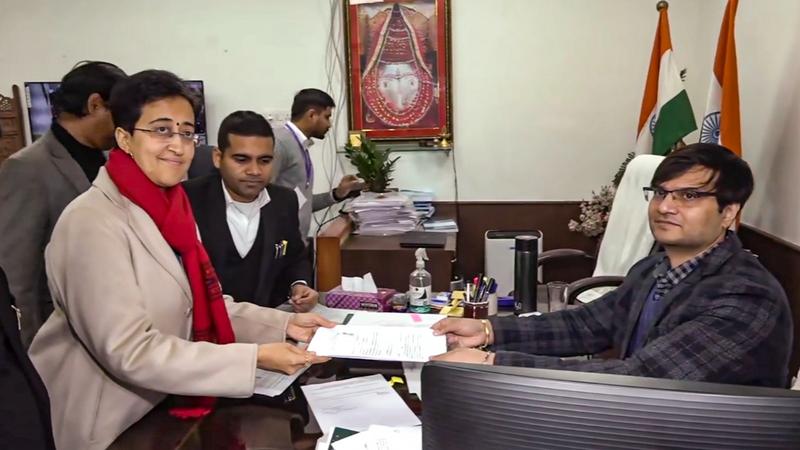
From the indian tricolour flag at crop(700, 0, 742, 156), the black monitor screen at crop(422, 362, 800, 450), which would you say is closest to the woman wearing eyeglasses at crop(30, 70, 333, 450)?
the black monitor screen at crop(422, 362, 800, 450)

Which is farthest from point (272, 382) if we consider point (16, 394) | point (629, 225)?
point (629, 225)

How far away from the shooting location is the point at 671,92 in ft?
9.49

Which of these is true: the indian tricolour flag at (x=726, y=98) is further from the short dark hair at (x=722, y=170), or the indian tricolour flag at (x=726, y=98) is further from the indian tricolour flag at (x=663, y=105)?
the short dark hair at (x=722, y=170)

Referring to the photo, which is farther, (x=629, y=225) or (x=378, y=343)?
(x=629, y=225)

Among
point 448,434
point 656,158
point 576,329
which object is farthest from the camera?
point 656,158

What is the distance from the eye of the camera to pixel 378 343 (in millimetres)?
1326

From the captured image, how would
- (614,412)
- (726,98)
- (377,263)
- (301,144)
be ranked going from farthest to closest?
1. (301,144)
2. (377,263)
3. (726,98)
4. (614,412)

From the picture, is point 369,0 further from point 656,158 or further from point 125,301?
point 125,301

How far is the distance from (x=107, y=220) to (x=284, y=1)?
2984 mm

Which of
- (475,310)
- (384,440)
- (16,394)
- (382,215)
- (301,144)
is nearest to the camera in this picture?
(16,394)

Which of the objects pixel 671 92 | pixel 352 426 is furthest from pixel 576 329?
pixel 671 92

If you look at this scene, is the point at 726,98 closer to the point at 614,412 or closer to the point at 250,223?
the point at 250,223

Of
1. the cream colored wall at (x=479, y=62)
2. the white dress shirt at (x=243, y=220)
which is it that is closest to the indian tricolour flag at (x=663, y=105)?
the cream colored wall at (x=479, y=62)

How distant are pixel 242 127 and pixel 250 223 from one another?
1.11ft
